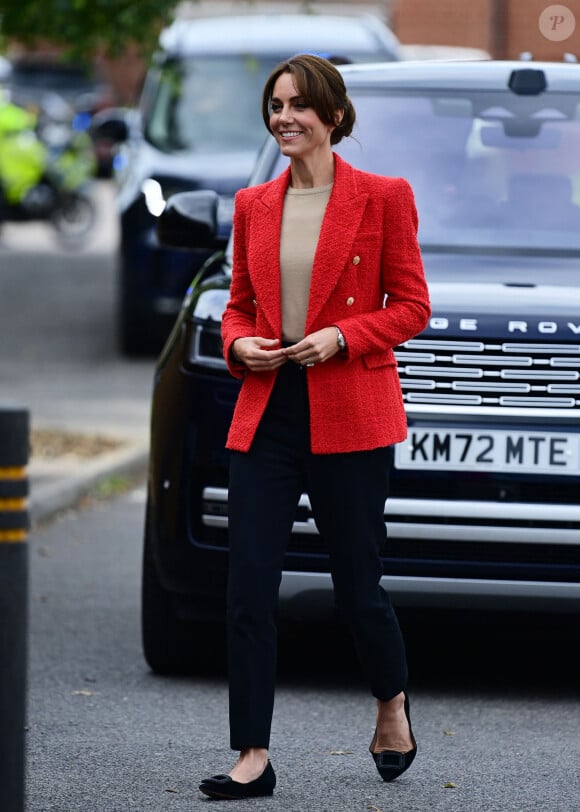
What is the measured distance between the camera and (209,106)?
13469mm

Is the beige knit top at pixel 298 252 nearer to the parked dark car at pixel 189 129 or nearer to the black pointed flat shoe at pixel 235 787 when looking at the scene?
the black pointed flat shoe at pixel 235 787

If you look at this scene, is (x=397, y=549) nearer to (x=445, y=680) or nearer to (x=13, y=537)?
(x=445, y=680)

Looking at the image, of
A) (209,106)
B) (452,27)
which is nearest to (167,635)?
(209,106)

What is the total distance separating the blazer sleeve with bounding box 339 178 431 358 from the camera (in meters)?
4.59

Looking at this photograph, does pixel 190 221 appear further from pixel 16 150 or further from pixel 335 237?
pixel 335 237

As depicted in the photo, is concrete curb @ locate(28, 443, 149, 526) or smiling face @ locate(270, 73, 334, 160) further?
concrete curb @ locate(28, 443, 149, 526)

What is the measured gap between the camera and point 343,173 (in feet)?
15.3

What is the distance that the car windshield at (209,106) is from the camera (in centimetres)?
1326

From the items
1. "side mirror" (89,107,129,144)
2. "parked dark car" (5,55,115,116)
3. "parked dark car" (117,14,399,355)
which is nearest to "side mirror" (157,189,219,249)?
"parked dark car" (117,14,399,355)

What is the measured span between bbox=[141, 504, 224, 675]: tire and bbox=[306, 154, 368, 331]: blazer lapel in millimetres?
1508

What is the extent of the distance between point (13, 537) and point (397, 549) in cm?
215

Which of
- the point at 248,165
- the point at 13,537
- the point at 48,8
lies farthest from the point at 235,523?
the point at 248,165

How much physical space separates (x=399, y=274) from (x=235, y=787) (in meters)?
1.28

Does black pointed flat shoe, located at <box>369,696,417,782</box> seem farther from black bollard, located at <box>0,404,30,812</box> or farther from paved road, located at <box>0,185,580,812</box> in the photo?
black bollard, located at <box>0,404,30,812</box>
